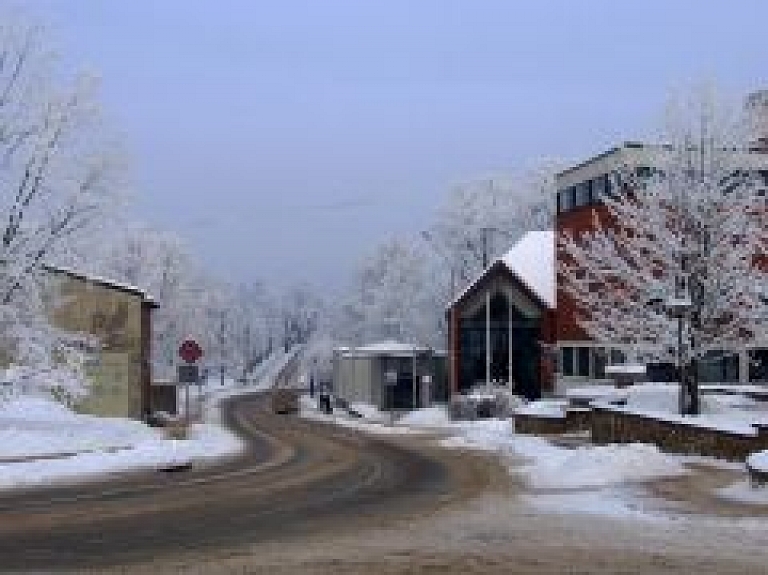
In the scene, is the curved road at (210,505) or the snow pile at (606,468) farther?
the snow pile at (606,468)

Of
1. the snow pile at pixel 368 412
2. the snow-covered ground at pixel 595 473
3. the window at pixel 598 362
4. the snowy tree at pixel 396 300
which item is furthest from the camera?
the snowy tree at pixel 396 300

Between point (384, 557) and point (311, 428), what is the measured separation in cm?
3879

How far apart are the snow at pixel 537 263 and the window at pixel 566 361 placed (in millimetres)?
3191

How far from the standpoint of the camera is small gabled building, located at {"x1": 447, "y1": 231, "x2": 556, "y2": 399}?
243 ft

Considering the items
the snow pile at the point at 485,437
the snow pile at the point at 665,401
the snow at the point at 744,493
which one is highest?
the snow pile at the point at 665,401

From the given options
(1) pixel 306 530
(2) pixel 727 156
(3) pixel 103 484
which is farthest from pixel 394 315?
(1) pixel 306 530

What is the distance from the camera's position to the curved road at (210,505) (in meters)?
16.5

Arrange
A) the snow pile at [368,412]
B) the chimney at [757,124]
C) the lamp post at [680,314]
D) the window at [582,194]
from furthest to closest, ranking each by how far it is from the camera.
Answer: the snow pile at [368,412] < the window at [582,194] < the chimney at [757,124] < the lamp post at [680,314]

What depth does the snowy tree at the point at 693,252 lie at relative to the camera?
37219 mm

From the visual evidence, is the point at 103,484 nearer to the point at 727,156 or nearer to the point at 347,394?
the point at 727,156

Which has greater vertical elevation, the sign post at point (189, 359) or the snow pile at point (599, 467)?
the sign post at point (189, 359)

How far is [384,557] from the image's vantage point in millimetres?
15297

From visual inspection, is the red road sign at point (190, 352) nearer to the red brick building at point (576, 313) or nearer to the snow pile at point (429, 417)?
the red brick building at point (576, 313)

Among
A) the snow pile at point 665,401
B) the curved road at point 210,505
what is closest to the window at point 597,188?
the snow pile at point 665,401
